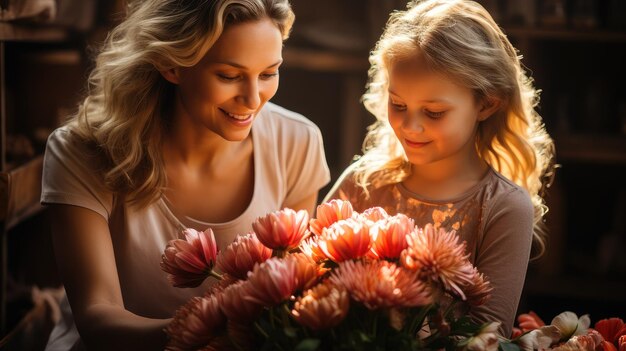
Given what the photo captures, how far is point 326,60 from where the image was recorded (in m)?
2.81

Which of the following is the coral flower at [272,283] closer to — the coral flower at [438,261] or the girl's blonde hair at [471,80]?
the coral flower at [438,261]

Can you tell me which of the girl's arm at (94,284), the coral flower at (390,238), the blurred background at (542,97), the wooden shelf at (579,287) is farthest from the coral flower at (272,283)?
the wooden shelf at (579,287)

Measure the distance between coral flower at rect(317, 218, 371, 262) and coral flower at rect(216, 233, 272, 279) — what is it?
0.27 feet

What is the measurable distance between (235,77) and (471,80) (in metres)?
0.39

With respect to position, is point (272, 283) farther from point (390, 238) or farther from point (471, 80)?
point (471, 80)

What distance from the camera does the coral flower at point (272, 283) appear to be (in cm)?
94

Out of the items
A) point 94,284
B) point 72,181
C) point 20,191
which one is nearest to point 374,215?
point 94,284

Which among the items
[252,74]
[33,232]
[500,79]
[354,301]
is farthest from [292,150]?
[33,232]

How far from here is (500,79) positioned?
4.71 feet

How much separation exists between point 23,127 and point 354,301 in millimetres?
2055

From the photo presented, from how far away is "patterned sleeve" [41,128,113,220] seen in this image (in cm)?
147

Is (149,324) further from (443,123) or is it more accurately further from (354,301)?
(443,123)

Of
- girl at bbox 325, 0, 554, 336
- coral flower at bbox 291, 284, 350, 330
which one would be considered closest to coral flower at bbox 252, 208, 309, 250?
coral flower at bbox 291, 284, 350, 330

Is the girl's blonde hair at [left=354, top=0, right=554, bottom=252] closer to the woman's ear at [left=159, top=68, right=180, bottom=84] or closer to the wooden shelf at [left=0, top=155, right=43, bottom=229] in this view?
the woman's ear at [left=159, top=68, right=180, bottom=84]
